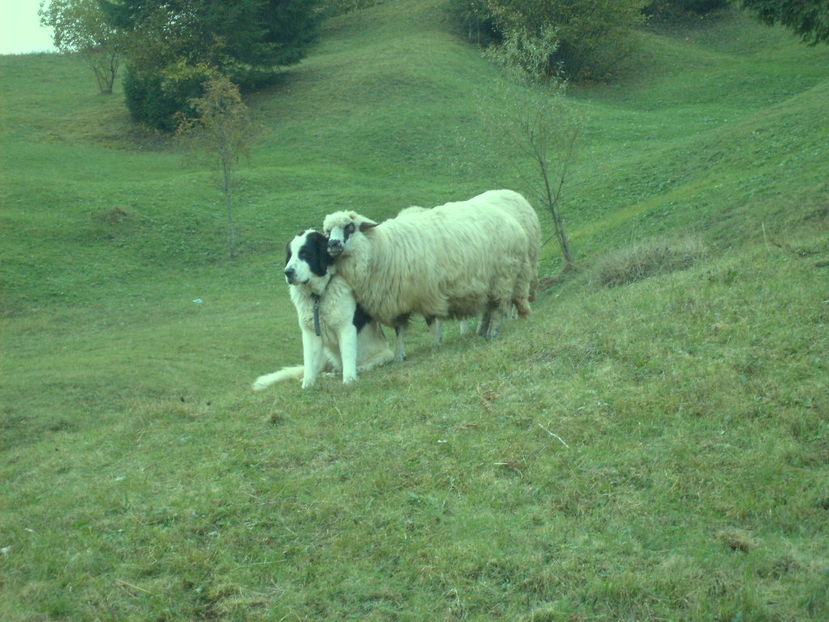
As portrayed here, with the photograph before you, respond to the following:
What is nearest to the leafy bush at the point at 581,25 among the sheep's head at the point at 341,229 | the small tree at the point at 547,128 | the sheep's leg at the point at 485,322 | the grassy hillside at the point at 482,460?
the small tree at the point at 547,128

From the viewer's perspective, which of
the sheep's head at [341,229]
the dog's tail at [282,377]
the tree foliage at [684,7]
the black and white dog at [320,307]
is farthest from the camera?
the tree foliage at [684,7]

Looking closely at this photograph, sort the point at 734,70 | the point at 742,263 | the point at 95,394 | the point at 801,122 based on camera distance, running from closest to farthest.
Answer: the point at 742,263 < the point at 95,394 < the point at 801,122 < the point at 734,70

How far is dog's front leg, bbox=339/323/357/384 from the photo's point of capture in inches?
499

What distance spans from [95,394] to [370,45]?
52843 millimetres

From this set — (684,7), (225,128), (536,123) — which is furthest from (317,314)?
(684,7)

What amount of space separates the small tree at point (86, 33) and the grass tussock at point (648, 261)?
4947 cm

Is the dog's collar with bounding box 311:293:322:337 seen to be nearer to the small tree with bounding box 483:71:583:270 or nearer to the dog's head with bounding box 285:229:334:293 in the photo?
the dog's head with bounding box 285:229:334:293

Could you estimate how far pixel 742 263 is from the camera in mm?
12430

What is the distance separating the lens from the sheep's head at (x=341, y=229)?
42.1 ft

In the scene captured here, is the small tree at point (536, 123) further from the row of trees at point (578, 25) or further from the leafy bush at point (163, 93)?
the leafy bush at point (163, 93)

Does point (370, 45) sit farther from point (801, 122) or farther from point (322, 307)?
point (322, 307)

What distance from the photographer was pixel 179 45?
5188 centimetres

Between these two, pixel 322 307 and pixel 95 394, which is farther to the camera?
pixel 95 394

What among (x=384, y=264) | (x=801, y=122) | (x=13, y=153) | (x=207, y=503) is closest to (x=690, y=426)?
(x=207, y=503)
